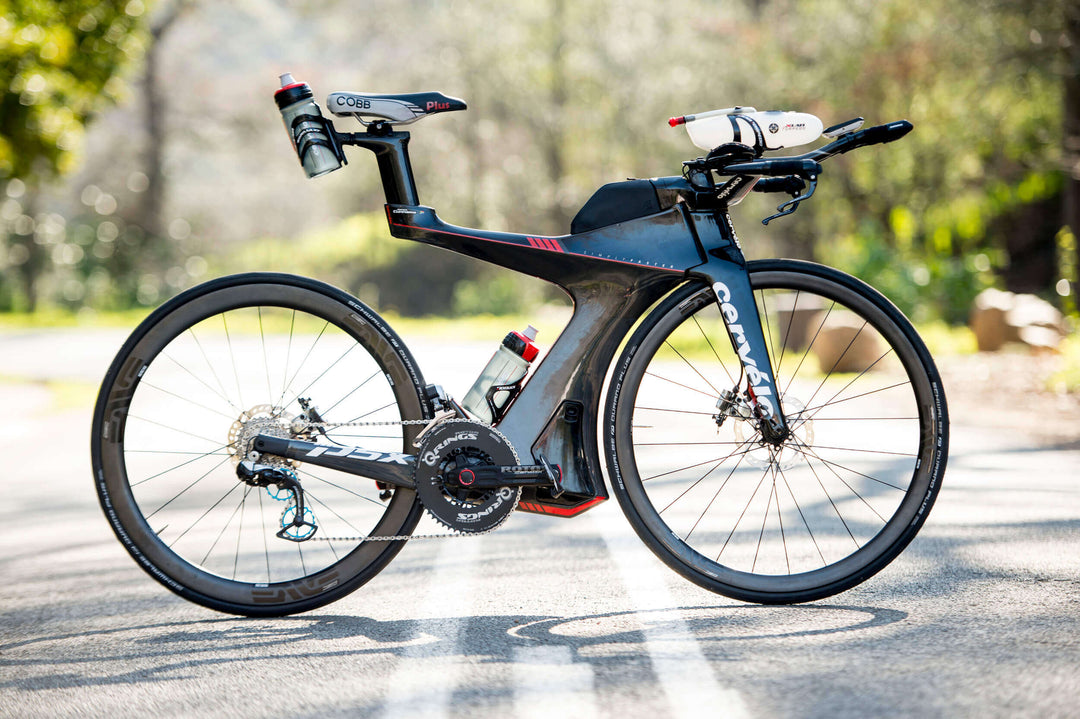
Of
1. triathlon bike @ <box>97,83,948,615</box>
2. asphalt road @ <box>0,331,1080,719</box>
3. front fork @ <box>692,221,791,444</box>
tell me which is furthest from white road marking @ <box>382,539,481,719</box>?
front fork @ <box>692,221,791,444</box>

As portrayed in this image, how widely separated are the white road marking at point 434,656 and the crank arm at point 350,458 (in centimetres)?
49

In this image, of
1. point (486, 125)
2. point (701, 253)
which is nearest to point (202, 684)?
point (701, 253)

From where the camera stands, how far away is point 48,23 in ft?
39.5

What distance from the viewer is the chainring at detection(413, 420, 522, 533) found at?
3.71 metres

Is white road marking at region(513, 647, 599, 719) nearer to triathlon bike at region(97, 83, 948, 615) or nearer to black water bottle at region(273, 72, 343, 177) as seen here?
triathlon bike at region(97, 83, 948, 615)

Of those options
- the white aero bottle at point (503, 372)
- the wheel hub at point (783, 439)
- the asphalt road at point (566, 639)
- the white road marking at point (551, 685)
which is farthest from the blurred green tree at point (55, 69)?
the white road marking at point (551, 685)

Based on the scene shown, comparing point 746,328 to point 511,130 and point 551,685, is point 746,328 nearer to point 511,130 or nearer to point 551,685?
point 551,685

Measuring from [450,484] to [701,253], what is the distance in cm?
117

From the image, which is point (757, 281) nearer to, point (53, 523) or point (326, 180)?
point (53, 523)

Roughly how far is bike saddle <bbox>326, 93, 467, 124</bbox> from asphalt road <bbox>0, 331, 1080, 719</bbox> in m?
1.73

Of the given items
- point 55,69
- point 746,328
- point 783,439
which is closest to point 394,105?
point 746,328

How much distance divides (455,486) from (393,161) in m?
1.14

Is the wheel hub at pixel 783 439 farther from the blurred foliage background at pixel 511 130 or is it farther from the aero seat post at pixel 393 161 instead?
the blurred foliage background at pixel 511 130

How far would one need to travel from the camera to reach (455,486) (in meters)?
3.71
